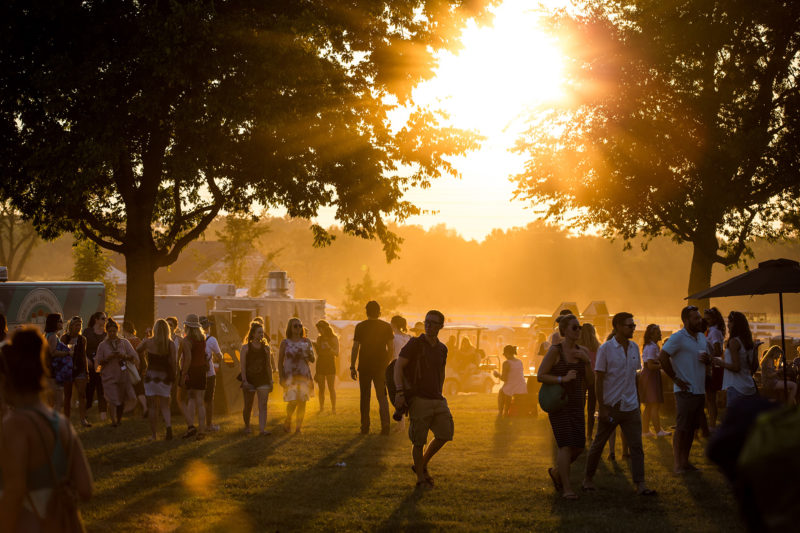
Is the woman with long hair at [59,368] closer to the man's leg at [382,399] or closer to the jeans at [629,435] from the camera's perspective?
the man's leg at [382,399]

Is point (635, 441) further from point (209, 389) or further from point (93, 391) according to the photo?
point (93, 391)

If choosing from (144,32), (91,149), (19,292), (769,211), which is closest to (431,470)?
(91,149)

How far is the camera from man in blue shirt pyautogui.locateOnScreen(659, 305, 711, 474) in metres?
10.0

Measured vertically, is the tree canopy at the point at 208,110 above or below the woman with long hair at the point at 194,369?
above

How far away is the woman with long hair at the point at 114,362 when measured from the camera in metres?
14.9

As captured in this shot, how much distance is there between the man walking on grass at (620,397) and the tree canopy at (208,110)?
10087 mm

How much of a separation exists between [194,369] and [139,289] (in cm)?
677

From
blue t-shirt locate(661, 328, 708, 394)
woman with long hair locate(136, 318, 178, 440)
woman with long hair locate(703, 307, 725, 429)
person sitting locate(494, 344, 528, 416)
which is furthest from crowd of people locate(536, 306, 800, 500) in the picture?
person sitting locate(494, 344, 528, 416)

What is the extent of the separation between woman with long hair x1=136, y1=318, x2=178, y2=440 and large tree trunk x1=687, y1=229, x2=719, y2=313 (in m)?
15.2

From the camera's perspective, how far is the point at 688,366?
10.0m

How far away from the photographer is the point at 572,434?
29.6 ft

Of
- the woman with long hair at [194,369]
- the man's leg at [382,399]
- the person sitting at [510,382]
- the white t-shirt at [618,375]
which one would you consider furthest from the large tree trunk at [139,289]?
the white t-shirt at [618,375]

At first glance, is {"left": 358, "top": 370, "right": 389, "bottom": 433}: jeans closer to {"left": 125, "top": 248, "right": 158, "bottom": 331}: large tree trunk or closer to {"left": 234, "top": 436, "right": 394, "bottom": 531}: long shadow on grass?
{"left": 234, "top": 436, "right": 394, "bottom": 531}: long shadow on grass

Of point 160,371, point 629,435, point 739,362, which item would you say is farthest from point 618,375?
point 160,371
